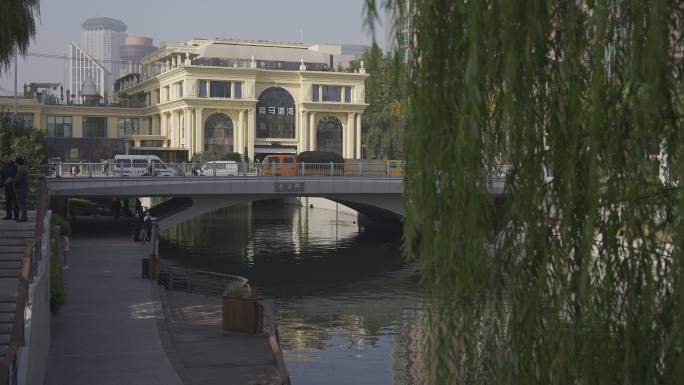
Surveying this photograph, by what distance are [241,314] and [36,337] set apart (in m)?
9.48

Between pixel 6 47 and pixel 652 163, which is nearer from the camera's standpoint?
pixel 652 163

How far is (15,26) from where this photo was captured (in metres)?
18.9

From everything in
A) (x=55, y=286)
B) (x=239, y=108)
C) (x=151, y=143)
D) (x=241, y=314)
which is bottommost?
(x=241, y=314)

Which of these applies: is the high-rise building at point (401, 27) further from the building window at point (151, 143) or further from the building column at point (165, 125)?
the building window at point (151, 143)

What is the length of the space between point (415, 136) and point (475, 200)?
2.06 ft

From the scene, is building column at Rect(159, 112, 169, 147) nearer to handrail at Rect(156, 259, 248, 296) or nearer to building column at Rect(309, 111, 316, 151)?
building column at Rect(309, 111, 316, 151)

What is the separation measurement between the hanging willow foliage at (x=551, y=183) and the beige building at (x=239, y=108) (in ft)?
248

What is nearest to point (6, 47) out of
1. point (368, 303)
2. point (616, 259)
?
point (616, 259)

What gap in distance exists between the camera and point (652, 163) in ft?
21.0

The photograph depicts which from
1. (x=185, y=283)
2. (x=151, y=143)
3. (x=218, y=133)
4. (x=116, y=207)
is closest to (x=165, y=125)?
(x=151, y=143)

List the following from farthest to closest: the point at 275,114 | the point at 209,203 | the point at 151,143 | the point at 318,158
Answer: the point at 151,143 < the point at 275,114 < the point at 318,158 < the point at 209,203

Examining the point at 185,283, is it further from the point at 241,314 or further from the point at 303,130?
the point at 303,130

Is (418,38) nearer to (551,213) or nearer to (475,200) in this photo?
(475,200)

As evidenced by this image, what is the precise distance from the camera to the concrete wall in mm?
14337
